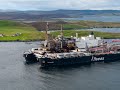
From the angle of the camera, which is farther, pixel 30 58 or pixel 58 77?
pixel 30 58

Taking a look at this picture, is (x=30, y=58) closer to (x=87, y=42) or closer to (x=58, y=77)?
(x=87, y=42)

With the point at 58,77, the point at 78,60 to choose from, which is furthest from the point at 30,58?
the point at 58,77

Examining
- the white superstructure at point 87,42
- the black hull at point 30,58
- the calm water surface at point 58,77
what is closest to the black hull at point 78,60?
the calm water surface at point 58,77

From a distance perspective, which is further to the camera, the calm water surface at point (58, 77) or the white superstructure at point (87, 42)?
the white superstructure at point (87, 42)

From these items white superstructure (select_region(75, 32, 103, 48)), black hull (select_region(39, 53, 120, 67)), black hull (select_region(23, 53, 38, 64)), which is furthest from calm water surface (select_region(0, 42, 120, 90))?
white superstructure (select_region(75, 32, 103, 48))

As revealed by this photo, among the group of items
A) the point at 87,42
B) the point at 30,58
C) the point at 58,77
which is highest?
the point at 87,42

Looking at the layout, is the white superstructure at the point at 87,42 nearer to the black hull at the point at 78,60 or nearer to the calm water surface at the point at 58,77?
the black hull at the point at 78,60
